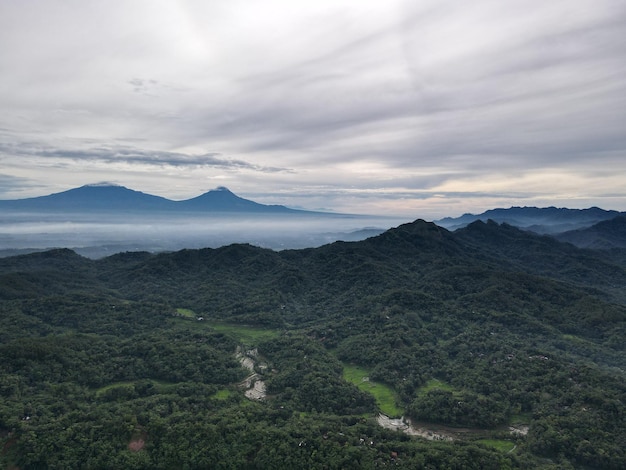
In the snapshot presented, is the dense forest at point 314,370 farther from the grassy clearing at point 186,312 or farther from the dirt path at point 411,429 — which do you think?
the grassy clearing at point 186,312

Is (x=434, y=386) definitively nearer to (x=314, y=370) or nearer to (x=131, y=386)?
(x=314, y=370)

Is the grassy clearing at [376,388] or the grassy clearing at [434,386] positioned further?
the grassy clearing at [434,386]

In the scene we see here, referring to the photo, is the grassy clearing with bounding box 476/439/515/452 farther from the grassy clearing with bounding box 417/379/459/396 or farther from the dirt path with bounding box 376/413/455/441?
the grassy clearing with bounding box 417/379/459/396

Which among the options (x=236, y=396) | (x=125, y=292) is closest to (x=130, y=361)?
(x=236, y=396)

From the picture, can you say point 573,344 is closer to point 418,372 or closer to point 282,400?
point 418,372

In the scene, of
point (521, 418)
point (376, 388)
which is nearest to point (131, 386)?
point (376, 388)

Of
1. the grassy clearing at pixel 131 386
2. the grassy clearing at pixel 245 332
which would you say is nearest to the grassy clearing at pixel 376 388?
the grassy clearing at pixel 245 332

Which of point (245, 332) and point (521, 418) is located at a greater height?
point (245, 332)
